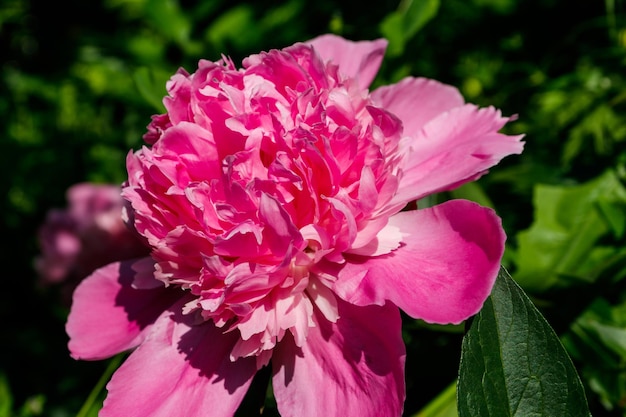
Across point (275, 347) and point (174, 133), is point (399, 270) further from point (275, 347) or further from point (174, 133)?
point (174, 133)

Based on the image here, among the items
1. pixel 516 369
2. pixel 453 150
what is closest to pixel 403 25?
pixel 453 150

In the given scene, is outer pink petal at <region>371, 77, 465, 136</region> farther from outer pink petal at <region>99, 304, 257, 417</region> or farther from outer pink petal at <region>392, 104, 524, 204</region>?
outer pink petal at <region>99, 304, 257, 417</region>

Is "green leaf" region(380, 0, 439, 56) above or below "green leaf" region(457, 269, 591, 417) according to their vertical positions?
above

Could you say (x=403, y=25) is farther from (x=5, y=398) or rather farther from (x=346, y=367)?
(x=5, y=398)

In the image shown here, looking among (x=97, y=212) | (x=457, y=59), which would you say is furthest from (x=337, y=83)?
(x=97, y=212)

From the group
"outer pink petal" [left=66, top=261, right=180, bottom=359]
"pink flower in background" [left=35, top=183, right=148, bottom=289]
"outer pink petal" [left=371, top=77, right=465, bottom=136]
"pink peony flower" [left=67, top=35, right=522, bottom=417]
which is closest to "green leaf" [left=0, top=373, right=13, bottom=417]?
"pink flower in background" [left=35, top=183, right=148, bottom=289]

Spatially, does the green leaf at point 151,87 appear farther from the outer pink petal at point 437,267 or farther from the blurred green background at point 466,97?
the outer pink petal at point 437,267
